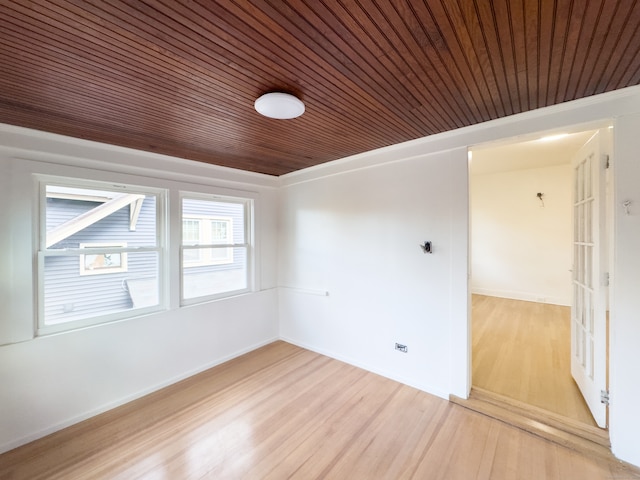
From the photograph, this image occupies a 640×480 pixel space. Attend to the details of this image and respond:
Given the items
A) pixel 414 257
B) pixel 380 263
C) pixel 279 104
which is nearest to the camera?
pixel 279 104

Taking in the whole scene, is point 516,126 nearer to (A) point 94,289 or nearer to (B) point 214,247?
(B) point 214,247

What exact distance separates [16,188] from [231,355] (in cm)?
265

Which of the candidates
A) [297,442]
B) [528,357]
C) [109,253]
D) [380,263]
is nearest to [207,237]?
[109,253]

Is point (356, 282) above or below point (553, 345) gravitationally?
above

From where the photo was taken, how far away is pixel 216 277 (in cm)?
347

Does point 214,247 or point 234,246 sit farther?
point 234,246

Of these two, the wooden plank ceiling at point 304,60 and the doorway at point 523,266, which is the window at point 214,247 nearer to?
the wooden plank ceiling at point 304,60

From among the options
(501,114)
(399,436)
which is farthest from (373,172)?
(399,436)

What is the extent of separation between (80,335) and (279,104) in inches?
103

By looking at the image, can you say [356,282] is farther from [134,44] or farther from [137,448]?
[134,44]

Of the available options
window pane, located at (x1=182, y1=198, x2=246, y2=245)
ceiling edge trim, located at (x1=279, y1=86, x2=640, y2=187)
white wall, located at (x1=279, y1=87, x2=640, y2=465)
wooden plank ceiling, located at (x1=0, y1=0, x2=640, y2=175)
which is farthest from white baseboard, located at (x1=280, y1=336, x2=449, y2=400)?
wooden plank ceiling, located at (x1=0, y1=0, x2=640, y2=175)

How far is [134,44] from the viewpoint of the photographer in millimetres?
1218

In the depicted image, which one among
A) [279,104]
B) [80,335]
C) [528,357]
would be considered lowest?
[528,357]

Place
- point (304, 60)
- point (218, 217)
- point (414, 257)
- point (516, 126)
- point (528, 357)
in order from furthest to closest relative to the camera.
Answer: point (218, 217), point (528, 357), point (414, 257), point (516, 126), point (304, 60)
